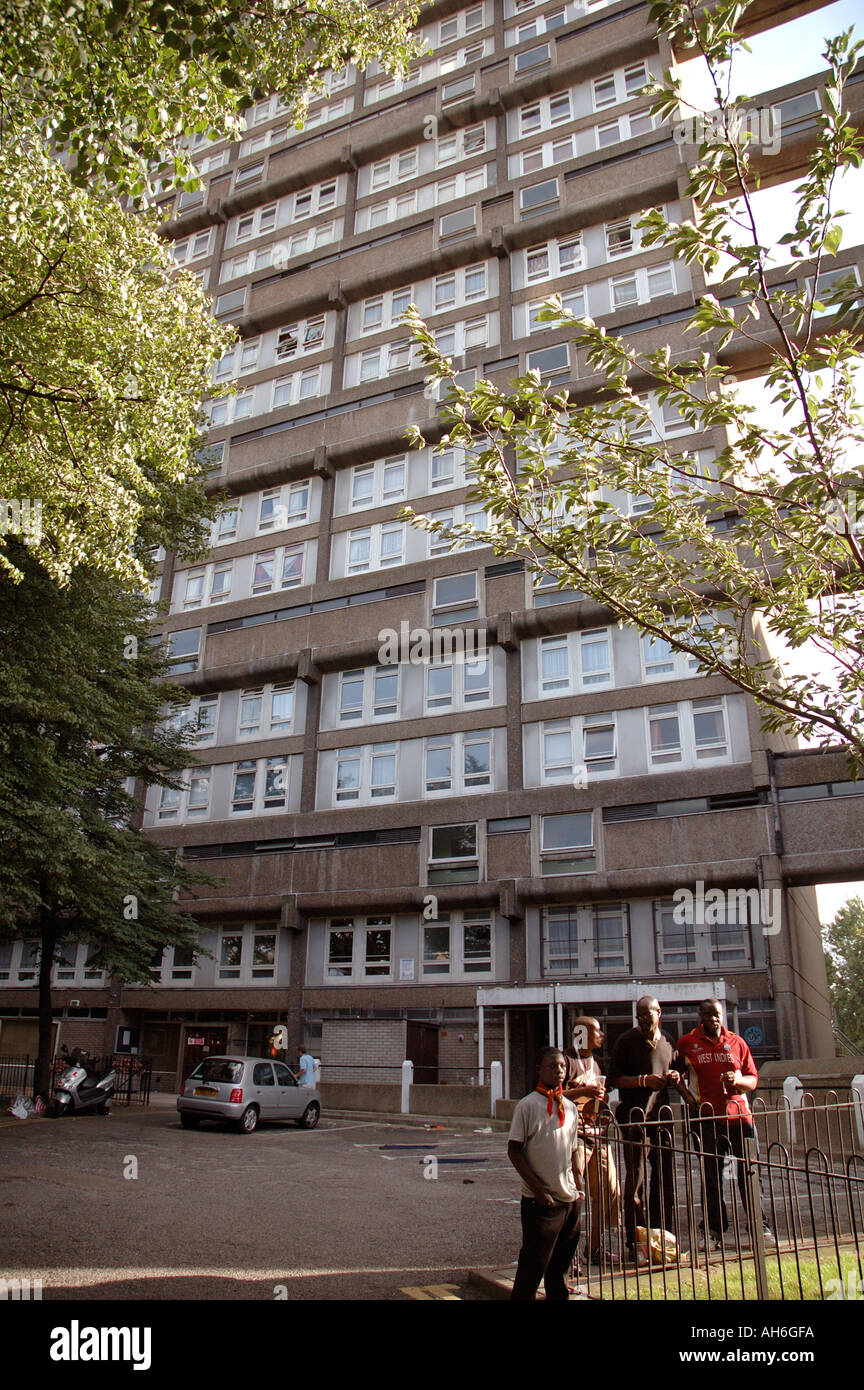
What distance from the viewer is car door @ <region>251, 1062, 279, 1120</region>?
58.4 ft

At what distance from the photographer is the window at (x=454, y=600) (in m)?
29.3

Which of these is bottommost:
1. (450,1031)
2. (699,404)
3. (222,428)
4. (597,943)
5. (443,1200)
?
(443,1200)

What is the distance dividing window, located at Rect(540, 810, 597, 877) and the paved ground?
418 inches

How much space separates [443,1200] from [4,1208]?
452 cm

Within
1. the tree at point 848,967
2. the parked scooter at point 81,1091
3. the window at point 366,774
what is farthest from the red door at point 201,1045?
the tree at point 848,967

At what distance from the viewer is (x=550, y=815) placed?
26.4 m

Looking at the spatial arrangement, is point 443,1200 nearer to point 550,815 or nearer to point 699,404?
point 699,404

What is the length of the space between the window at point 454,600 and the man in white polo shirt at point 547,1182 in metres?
24.0

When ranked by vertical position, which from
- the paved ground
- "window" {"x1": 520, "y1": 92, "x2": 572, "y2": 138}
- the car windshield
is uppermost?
"window" {"x1": 520, "y1": 92, "x2": 572, "y2": 138}

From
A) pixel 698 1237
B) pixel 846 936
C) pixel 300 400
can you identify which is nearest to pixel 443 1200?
pixel 698 1237

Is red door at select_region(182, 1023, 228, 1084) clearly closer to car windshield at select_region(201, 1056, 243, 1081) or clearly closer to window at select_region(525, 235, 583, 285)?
car windshield at select_region(201, 1056, 243, 1081)

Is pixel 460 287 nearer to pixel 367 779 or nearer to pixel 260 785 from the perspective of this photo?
pixel 367 779

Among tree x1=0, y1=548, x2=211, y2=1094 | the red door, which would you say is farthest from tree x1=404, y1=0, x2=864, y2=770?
the red door
